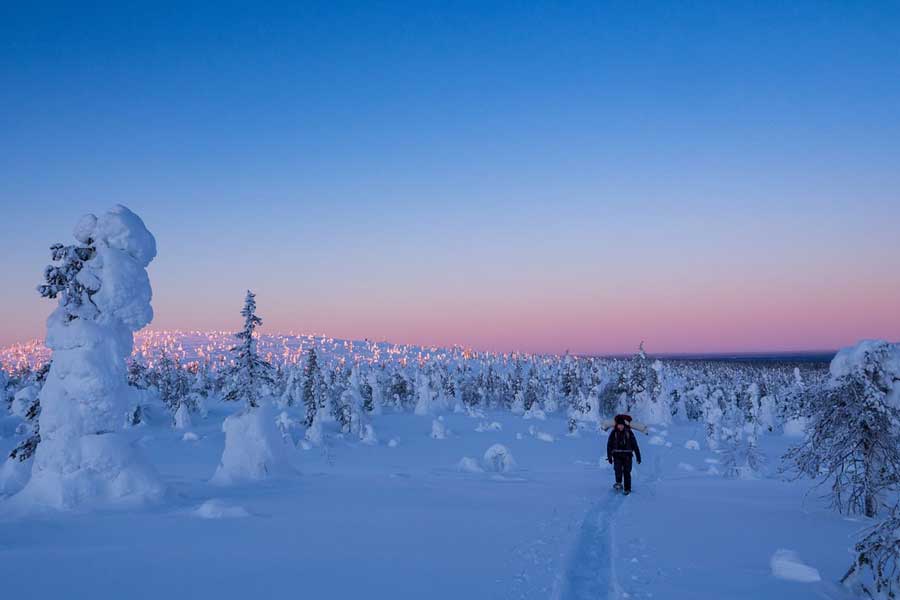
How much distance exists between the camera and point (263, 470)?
18438mm

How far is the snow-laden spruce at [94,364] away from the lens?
1082 centimetres

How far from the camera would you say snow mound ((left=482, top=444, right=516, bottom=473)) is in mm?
24461

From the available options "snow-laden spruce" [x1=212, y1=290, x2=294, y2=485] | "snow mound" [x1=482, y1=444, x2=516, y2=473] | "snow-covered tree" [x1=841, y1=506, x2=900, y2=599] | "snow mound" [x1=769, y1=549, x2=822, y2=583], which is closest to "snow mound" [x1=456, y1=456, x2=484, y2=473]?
"snow mound" [x1=482, y1=444, x2=516, y2=473]

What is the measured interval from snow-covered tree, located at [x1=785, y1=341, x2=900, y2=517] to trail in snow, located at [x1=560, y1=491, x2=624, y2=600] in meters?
4.22

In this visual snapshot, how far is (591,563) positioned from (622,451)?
7015 millimetres

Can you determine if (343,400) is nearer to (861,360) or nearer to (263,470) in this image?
(263,470)

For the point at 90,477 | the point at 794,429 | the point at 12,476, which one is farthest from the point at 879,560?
the point at 794,429

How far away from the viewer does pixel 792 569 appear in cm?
660

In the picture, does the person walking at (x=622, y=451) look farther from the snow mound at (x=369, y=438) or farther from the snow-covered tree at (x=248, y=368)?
the snow mound at (x=369, y=438)

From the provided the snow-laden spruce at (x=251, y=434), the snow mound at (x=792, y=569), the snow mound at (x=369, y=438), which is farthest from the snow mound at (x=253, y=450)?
the snow mound at (x=369, y=438)

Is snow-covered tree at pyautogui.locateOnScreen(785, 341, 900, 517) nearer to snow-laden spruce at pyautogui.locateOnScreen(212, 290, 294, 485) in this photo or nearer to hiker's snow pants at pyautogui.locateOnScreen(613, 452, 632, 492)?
hiker's snow pants at pyautogui.locateOnScreen(613, 452, 632, 492)

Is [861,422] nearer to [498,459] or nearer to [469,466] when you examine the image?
[469,466]

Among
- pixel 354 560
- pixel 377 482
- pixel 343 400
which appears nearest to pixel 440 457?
pixel 343 400

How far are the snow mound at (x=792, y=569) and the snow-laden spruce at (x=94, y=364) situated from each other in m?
10.6
